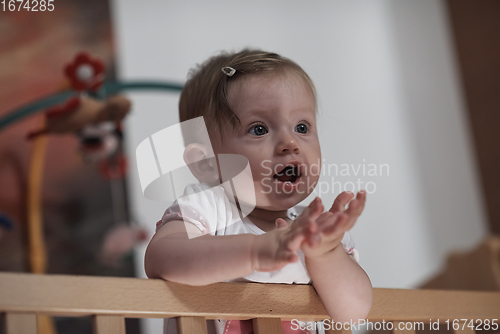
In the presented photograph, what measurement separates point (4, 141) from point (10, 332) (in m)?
1.27

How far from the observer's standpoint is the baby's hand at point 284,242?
16.4 inches

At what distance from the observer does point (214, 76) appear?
611 mm

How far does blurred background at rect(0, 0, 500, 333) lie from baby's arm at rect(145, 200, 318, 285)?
37 centimetres

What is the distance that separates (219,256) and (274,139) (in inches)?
6.2

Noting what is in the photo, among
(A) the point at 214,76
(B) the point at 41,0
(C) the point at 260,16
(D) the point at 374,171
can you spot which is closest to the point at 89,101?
(A) the point at 214,76

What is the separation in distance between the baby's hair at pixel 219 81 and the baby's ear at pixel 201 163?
1 centimetres

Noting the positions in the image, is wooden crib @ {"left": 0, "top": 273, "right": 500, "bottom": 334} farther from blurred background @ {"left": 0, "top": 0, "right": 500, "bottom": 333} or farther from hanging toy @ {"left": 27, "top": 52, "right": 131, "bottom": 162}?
hanging toy @ {"left": 27, "top": 52, "right": 131, "bottom": 162}

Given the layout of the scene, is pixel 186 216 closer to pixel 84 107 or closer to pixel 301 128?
pixel 301 128

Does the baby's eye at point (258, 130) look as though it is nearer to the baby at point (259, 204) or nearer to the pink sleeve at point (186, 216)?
the baby at point (259, 204)

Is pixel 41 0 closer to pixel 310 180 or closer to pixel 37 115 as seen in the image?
pixel 37 115

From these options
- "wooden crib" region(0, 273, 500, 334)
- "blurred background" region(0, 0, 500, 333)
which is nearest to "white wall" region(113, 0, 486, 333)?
"blurred background" region(0, 0, 500, 333)

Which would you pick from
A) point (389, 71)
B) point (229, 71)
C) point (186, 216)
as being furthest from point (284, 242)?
point (389, 71)

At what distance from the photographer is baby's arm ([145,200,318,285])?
43 cm

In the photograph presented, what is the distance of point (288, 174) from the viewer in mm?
561
